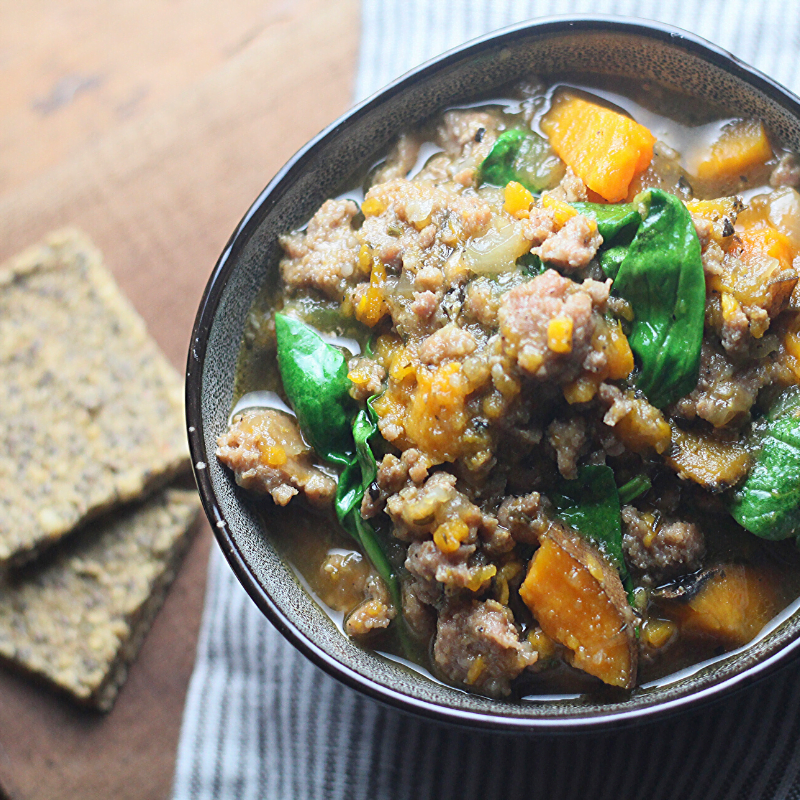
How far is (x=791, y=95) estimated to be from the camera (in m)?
2.77

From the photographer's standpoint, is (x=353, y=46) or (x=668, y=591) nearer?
(x=668, y=591)

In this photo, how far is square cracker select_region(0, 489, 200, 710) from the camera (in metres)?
3.86

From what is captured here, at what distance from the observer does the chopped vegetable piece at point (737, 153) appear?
2.95m

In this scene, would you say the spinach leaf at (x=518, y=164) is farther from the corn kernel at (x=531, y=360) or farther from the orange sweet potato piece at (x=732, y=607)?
the orange sweet potato piece at (x=732, y=607)

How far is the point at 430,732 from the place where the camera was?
3.55 m

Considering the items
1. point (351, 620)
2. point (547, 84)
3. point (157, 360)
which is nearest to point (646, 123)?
point (547, 84)

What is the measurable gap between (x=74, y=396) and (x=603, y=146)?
2.86 m

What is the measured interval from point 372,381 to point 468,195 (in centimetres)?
78

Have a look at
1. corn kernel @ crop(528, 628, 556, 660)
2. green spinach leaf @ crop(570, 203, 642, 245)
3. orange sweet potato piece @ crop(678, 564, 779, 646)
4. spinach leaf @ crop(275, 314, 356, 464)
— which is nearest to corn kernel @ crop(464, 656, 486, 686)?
corn kernel @ crop(528, 628, 556, 660)

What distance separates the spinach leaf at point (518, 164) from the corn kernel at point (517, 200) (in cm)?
20

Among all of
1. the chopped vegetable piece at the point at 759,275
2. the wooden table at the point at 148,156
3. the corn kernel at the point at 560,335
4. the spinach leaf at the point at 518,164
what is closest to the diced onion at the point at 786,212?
the chopped vegetable piece at the point at 759,275

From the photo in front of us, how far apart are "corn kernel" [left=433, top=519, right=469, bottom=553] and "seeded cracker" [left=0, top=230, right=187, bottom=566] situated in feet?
6.50

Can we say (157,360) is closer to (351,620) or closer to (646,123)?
(351,620)

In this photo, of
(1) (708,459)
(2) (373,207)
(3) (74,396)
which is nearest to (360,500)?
(2) (373,207)
